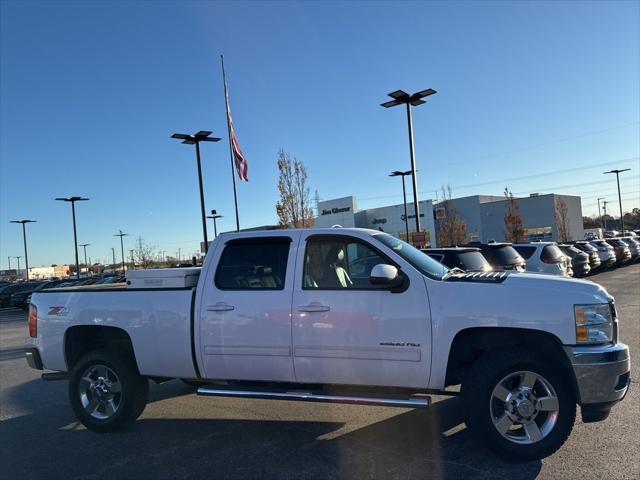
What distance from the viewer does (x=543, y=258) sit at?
1563cm

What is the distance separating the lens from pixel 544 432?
4.25 meters

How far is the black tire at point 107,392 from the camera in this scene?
5516 mm

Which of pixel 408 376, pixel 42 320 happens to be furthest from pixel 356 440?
pixel 42 320

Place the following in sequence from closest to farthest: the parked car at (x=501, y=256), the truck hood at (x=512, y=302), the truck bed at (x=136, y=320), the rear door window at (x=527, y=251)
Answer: the truck hood at (x=512, y=302)
the truck bed at (x=136, y=320)
the parked car at (x=501, y=256)
the rear door window at (x=527, y=251)

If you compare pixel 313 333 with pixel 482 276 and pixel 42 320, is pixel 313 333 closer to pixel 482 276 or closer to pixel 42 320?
pixel 482 276

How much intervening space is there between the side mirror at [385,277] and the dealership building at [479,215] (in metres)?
49.6

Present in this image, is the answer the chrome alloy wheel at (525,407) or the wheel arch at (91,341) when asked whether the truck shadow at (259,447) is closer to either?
the chrome alloy wheel at (525,407)

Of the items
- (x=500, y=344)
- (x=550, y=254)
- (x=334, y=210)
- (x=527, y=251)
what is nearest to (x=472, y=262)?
(x=500, y=344)

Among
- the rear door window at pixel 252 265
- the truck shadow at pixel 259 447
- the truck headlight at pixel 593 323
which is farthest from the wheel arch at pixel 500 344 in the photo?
the rear door window at pixel 252 265

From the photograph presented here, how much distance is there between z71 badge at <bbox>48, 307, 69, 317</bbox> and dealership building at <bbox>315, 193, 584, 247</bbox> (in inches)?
1942

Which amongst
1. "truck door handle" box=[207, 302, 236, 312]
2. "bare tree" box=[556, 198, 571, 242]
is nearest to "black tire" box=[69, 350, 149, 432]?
"truck door handle" box=[207, 302, 236, 312]

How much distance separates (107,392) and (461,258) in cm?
657

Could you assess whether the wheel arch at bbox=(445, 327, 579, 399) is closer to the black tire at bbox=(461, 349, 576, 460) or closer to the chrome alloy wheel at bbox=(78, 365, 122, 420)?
the black tire at bbox=(461, 349, 576, 460)

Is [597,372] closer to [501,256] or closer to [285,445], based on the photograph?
[285,445]
